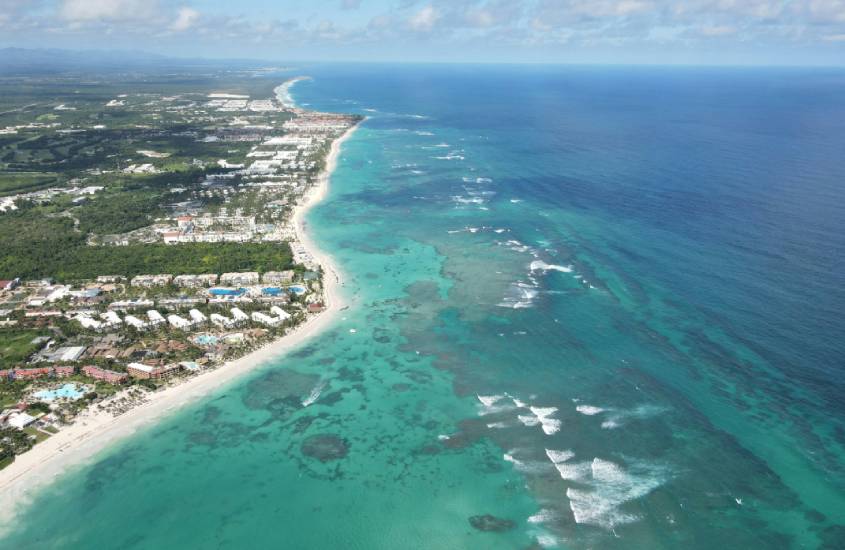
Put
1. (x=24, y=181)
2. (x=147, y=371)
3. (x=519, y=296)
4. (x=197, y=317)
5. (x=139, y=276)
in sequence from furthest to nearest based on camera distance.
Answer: (x=24, y=181) → (x=139, y=276) → (x=519, y=296) → (x=197, y=317) → (x=147, y=371)

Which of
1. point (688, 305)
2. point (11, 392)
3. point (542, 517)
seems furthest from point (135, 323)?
point (688, 305)

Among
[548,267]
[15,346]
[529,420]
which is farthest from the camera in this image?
[548,267]

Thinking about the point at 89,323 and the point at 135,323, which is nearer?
the point at 89,323

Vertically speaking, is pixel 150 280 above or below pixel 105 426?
above

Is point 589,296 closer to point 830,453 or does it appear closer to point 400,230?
point 830,453

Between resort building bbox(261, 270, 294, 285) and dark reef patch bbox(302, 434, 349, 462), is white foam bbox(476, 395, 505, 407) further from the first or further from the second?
resort building bbox(261, 270, 294, 285)

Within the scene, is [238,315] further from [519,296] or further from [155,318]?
[519,296]

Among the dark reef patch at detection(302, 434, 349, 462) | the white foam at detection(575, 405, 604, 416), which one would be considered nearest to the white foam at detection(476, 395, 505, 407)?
the white foam at detection(575, 405, 604, 416)
